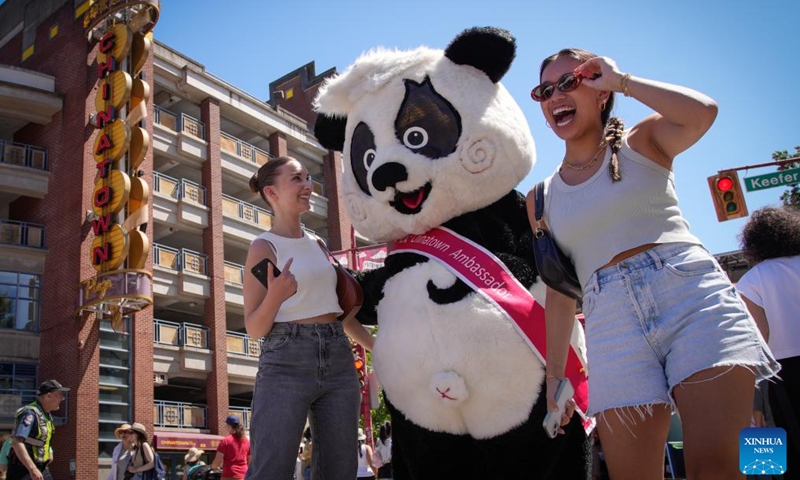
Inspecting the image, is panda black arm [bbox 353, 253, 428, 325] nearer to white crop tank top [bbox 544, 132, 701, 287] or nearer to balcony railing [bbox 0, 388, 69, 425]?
white crop tank top [bbox 544, 132, 701, 287]

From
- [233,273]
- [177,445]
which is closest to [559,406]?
[177,445]

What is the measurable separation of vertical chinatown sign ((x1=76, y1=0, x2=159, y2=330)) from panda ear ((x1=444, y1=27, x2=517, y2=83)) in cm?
1686

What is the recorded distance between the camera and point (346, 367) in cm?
355

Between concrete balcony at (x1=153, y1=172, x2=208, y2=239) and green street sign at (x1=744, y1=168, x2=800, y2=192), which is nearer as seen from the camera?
green street sign at (x1=744, y1=168, x2=800, y2=192)

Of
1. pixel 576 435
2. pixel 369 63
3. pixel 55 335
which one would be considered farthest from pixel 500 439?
pixel 55 335

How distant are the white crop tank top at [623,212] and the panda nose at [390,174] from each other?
161 cm

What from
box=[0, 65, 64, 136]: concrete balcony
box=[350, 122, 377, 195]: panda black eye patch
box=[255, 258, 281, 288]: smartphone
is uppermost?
box=[0, 65, 64, 136]: concrete balcony

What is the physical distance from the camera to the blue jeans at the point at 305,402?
3293 millimetres

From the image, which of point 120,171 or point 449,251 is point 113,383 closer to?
point 120,171

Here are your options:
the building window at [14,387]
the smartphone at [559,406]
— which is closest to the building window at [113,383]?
the building window at [14,387]

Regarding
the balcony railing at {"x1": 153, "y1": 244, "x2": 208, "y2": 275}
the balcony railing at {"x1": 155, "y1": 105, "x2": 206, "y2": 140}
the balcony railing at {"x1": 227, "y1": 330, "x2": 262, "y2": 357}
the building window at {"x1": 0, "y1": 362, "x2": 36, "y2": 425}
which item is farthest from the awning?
the balcony railing at {"x1": 155, "y1": 105, "x2": 206, "y2": 140}

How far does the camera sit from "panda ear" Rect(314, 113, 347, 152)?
457 cm

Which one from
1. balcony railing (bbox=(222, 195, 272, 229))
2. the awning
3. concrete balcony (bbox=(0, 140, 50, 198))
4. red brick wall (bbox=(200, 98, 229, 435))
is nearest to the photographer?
concrete balcony (bbox=(0, 140, 50, 198))

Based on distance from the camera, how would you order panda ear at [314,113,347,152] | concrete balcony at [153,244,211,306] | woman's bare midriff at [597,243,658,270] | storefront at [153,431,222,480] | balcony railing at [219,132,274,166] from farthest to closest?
balcony railing at [219,132,274,166] < concrete balcony at [153,244,211,306] < storefront at [153,431,222,480] < panda ear at [314,113,347,152] < woman's bare midriff at [597,243,658,270]
